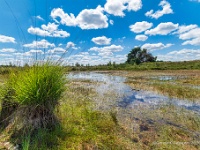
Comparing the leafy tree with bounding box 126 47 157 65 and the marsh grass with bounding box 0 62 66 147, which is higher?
the leafy tree with bounding box 126 47 157 65

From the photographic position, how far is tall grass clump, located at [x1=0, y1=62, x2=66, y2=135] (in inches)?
150

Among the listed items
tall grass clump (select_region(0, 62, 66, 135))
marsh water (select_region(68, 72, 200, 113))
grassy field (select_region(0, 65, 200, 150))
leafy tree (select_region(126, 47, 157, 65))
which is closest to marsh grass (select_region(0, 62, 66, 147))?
tall grass clump (select_region(0, 62, 66, 135))

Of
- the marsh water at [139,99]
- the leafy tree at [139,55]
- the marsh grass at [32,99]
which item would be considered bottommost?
the marsh water at [139,99]

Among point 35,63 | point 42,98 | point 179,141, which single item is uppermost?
point 35,63

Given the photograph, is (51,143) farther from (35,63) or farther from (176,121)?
(176,121)

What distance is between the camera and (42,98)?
3.92 m

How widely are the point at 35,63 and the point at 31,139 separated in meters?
1.73

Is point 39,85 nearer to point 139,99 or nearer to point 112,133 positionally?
point 112,133

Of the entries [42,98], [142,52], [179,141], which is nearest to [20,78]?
[42,98]


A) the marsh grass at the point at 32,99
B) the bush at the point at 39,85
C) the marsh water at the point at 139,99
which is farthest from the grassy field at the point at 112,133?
the marsh water at the point at 139,99

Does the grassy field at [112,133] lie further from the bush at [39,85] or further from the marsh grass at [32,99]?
the bush at [39,85]

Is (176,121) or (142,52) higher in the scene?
(142,52)

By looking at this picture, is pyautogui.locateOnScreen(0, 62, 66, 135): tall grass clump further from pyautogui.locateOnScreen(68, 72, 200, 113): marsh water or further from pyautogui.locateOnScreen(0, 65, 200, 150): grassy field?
pyautogui.locateOnScreen(68, 72, 200, 113): marsh water

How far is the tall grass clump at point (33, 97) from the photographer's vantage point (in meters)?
3.82
